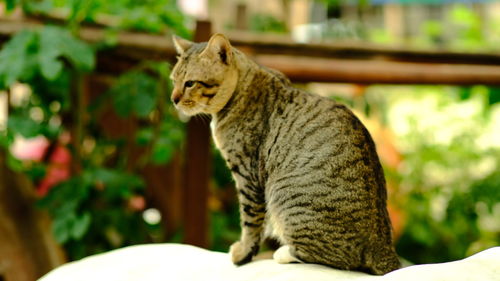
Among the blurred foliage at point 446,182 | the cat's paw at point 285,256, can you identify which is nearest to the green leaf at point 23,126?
the cat's paw at point 285,256

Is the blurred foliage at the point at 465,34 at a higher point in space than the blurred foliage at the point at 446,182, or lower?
higher

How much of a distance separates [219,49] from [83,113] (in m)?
1.35

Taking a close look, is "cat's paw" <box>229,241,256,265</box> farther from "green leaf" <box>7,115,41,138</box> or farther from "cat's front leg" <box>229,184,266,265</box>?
"green leaf" <box>7,115,41,138</box>

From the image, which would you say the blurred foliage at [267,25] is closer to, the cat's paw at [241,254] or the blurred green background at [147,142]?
the blurred green background at [147,142]

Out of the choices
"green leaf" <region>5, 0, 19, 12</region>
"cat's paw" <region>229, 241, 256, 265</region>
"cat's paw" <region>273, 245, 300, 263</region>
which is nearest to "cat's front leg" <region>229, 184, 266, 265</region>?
"cat's paw" <region>229, 241, 256, 265</region>

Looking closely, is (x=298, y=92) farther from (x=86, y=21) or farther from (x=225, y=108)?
(x=86, y=21)

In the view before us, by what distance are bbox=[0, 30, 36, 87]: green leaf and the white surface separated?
2.35 feet

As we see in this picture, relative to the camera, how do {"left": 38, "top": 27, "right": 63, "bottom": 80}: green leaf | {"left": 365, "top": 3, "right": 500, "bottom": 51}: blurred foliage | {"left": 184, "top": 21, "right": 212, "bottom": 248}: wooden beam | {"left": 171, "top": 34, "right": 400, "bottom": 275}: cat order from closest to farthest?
{"left": 171, "top": 34, "right": 400, "bottom": 275}: cat
{"left": 38, "top": 27, "right": 63, "bottom": 80}: green leaf
{"left": 184, "top": 21, "right": 212, "bottom": 248}: wooden beam
{"left": 365, "top": 3, "right": 500, "bottom": 51}: blurred foliage

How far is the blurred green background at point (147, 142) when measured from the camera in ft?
8.36

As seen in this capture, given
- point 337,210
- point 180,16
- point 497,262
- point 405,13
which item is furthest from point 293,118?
point 405,13

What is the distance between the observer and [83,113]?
113 inches

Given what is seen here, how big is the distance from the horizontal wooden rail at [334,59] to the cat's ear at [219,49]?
0.88 meters

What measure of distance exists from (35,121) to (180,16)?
30.2 inches

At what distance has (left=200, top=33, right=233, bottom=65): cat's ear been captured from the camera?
168 cm
